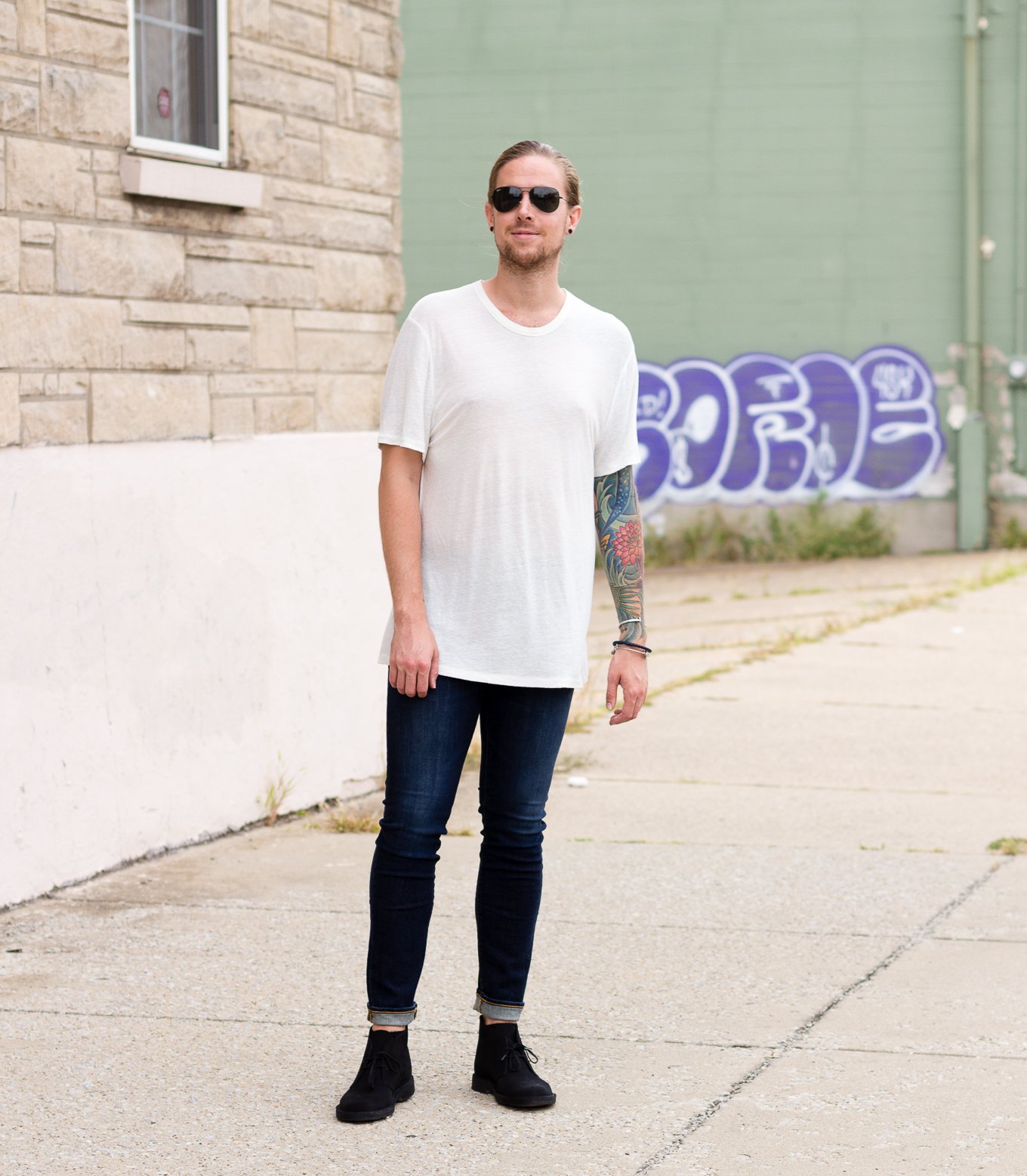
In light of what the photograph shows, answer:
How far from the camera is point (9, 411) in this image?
5133 millimetres

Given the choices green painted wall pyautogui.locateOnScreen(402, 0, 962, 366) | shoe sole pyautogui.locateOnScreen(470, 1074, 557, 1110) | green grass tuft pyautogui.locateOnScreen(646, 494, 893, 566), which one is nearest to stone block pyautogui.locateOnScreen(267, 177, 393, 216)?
shoe sole pyautogui.locateOnScreen(470, 1074, 557, 1110)

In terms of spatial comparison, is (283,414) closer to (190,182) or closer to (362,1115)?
(190,182)

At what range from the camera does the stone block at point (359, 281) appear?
6.58 m

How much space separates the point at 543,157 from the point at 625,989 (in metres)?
2.13

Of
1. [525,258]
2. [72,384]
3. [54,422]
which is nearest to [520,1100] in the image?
[525,258]

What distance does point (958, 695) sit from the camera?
29.9 feet

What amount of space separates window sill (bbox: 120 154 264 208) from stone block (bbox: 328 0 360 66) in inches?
30.4

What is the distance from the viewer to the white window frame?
5.61 meters

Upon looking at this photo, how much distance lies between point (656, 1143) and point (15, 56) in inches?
142

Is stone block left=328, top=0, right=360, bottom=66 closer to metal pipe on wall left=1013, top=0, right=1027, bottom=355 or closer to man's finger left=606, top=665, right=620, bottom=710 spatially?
man's finger left=606, top=665, right=620, bottom=710

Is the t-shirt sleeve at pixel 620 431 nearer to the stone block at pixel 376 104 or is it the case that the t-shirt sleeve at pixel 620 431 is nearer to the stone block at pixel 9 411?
the stone block at pixel 9 411

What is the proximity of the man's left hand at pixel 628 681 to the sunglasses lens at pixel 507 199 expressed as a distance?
977 millimetres

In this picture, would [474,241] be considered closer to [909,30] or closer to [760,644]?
[909,30]

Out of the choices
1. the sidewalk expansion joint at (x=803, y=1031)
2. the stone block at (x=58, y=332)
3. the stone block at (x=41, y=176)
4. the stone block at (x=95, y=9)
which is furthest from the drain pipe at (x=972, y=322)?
the stone block at (x=41, y=176)
